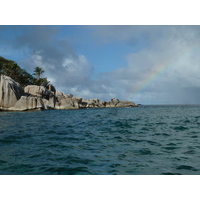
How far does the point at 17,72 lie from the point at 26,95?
2650 cm

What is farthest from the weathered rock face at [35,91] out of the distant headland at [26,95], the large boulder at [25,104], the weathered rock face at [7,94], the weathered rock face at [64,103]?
the weathered rock face at [7,94]

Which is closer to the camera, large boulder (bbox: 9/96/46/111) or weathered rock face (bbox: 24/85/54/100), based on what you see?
large boulder (bbox: 9/96/46/111)

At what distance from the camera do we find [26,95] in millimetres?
54906

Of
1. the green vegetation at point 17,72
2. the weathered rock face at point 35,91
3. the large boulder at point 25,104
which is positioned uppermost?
the green vegetation at point 17,72

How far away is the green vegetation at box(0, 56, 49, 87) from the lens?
70812mm

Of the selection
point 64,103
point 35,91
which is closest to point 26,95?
point 35,91

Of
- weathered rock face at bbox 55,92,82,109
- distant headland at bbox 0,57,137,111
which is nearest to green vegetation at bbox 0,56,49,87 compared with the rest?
distant headland at bbox 0,57,137,111

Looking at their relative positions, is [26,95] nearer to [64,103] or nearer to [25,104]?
[25,104]

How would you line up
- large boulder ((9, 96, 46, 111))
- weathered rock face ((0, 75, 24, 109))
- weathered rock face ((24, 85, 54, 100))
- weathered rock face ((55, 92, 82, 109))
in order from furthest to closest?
weathered rock face ((55, 92, 82, 109)), weathered rock face ((24, 85, 54, 100)), large boulder ((9, 96, 46, 111)), weathered rock face ((0, 75, 24, 109))

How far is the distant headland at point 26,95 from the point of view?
47.3 m

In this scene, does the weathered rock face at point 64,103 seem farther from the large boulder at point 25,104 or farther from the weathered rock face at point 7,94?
the weathered rock face at point 7,94

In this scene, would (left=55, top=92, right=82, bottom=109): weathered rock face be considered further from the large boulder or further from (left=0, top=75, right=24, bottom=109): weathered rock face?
(left=0, top=75, right=24, bottom=109): weathered rock face

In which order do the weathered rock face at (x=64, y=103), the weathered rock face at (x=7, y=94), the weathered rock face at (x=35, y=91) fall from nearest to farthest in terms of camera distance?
the weathered rock face at (x=7, y=94)
the weathered rock face at (x=35, y=91)
the weathered rock face at (x=64, y=103)
